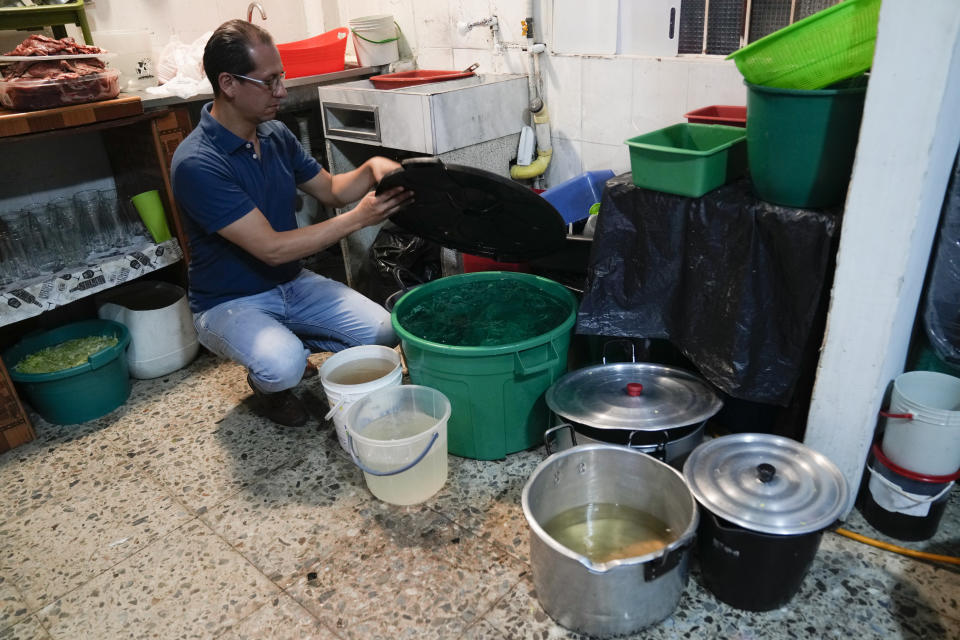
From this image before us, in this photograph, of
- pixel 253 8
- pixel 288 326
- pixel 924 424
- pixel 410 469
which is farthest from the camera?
pixel 253 8

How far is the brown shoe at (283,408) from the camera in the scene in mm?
2354

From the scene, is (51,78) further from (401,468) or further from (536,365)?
(536,365)

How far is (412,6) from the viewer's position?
10.4 ft

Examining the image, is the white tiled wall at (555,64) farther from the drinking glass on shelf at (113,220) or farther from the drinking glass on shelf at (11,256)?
the drinking glass on shelf at (11,256)

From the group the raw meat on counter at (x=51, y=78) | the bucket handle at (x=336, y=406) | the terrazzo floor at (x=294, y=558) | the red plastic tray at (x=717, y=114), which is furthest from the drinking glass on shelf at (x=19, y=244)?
the red plastic tray at (x=717, y=114)

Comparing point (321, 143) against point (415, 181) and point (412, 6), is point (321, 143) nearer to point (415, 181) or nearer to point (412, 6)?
point (412, 6)

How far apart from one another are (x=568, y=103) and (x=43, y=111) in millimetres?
1946

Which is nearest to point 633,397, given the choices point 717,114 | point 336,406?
point 336,406

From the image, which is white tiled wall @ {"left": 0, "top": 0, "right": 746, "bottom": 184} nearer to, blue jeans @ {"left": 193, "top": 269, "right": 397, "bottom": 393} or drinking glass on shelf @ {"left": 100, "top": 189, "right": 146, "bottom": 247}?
drinking glass on shelf @ {"left": 100, "top": 189, "right": 146, "bottom": 247}

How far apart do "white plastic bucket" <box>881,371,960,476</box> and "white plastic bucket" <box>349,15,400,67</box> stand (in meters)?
2.63

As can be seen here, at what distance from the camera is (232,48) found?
197cm

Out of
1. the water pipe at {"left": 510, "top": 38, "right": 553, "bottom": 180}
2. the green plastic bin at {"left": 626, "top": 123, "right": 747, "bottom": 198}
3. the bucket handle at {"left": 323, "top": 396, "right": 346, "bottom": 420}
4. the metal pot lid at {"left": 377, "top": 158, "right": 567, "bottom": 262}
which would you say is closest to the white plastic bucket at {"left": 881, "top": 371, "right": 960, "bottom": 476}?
the green plastic bin at {"left": 626, "top": 123, "right": 747, "bottom": 198}

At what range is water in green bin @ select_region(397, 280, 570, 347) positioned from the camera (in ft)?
6.96

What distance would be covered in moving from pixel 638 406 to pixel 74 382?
6.52 ft
